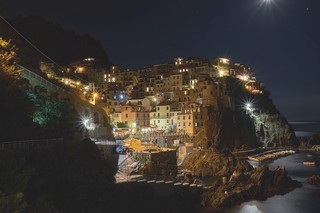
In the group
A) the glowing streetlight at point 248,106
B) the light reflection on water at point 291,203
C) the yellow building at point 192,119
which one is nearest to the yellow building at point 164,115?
the yellow building at point 192,119

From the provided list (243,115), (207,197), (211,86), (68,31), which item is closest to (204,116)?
(211,86)

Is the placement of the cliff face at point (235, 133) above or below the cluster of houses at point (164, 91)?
below

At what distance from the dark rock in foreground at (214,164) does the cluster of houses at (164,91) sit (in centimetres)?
1437

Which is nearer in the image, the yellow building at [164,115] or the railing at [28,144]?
the railing at [28,144]

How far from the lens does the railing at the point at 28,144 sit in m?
19.4

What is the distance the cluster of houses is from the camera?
6888 centimetres

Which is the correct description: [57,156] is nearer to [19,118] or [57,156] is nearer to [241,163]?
[19,118]

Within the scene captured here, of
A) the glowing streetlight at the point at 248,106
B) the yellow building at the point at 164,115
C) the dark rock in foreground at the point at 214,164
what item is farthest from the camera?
the glowing streetlight at the point at 248,106

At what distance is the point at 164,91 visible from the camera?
82.6m

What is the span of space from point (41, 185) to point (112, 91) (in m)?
59.1

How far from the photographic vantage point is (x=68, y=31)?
101500 mm

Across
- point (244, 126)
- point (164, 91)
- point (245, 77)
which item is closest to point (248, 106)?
point (244, 126)

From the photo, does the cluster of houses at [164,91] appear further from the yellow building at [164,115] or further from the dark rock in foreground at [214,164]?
the dark rock in foreground at [214,164]

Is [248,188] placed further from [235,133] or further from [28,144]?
[235,133]
